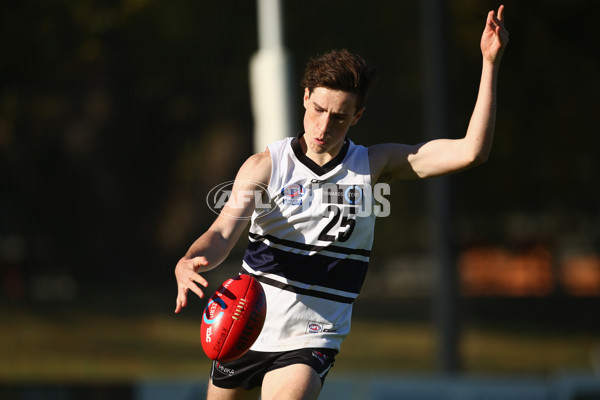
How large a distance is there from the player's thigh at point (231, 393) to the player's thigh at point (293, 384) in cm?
22

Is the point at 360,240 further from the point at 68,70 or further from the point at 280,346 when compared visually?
the point at 68,70

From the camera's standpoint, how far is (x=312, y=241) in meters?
4.12

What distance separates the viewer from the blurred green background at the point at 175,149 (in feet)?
45.4

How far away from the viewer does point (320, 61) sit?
409 cm

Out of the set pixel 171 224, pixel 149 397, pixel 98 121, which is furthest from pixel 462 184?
pixel 149 397

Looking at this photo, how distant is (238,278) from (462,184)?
45.4 ft

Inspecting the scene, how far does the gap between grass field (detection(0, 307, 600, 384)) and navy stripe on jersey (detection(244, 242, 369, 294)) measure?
350 inches

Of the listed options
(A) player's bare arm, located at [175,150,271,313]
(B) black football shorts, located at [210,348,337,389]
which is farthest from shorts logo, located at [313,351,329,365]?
(A) player's bare arm, located at [175,150,271,313]

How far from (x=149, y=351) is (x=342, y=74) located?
37.4ft

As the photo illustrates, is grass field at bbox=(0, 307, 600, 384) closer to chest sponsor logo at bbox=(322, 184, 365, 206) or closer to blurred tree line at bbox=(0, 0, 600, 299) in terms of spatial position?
blurred tree line at bbox=(0, 0, 600, 299)

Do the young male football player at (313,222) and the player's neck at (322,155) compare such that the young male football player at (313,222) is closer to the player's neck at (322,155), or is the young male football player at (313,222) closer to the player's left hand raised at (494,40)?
the player's neck at (322,155)

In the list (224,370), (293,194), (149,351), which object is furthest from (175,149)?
(293,194)

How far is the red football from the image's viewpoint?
386 centimetres

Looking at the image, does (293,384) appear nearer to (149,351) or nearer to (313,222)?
(313,222)
